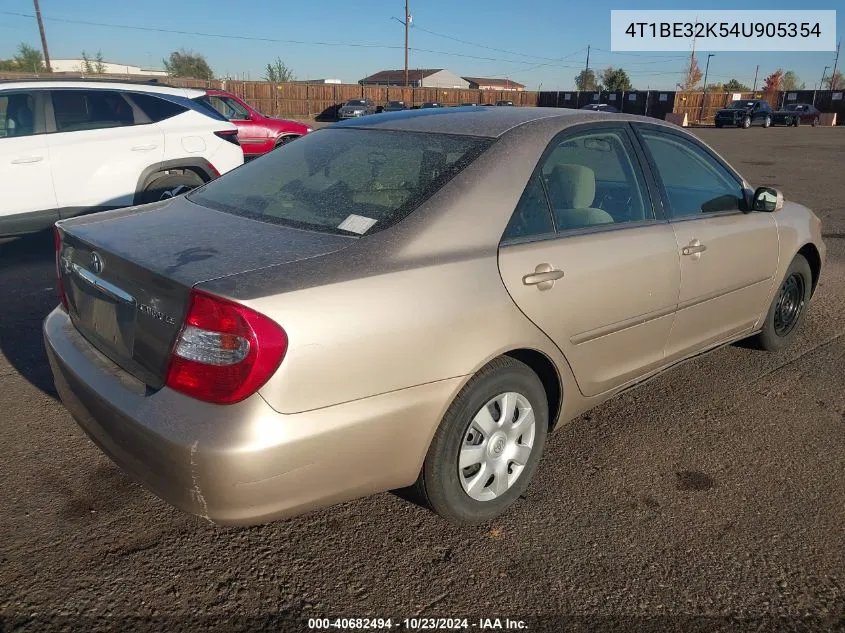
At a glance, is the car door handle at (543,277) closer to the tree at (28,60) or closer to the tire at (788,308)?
the tire at (788,308)

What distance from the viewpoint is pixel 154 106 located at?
22.4 ft

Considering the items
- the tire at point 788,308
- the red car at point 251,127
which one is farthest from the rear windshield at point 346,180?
the red car at point 251,127

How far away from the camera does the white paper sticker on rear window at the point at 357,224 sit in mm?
2439

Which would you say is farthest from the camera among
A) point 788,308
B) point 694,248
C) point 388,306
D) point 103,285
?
point 788,308

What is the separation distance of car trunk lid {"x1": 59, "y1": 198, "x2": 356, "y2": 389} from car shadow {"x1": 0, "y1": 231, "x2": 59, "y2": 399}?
1.42 m

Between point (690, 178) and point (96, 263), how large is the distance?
2948mm

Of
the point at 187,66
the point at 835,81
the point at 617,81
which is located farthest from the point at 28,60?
the point at 835,81

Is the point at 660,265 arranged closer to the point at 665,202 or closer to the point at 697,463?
the point at 665,202

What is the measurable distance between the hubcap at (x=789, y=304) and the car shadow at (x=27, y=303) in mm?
4463

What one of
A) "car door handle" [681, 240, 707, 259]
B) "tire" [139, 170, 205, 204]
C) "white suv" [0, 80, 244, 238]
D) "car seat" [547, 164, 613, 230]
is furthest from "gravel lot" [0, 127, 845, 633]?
"tire" [139, 170, 205, 204]

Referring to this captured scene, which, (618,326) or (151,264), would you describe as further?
(618,326)

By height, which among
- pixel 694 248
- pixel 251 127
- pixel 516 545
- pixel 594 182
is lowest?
pixel 516 545

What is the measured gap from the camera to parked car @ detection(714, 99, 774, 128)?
39.5 meters

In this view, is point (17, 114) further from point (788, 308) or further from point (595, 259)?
point (788, 308)
